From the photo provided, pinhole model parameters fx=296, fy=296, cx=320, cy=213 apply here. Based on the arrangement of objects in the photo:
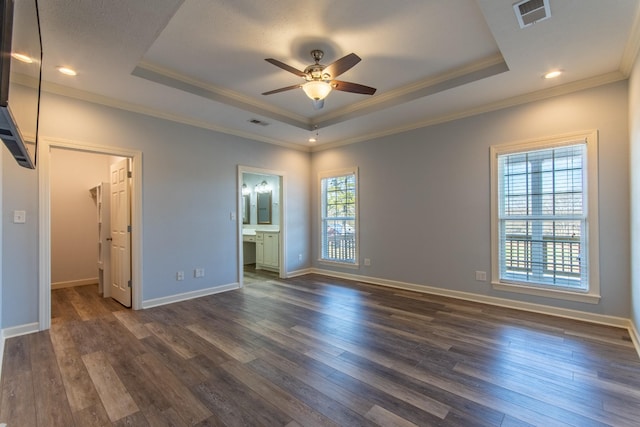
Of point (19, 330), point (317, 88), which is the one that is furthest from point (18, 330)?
point (317, 88)

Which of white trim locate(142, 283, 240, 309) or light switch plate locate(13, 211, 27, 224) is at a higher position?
light switch plate locate(13, 211, 27, 224)

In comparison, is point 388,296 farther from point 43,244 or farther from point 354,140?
point 43,244

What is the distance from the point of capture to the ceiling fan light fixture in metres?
2.87

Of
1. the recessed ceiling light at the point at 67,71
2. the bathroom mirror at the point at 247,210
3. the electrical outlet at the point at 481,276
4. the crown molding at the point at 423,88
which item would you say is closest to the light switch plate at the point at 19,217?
the recessed ceiling light at the point at 67,71

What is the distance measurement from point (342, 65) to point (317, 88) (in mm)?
345

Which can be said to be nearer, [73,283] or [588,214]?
[588,214]

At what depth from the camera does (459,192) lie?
423cm

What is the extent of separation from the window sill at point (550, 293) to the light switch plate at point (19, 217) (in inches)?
218

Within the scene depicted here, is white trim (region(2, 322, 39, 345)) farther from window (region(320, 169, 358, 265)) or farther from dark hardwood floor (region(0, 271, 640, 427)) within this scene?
window (region(320, 169, 358, 265))

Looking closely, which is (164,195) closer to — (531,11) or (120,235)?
(120,235)

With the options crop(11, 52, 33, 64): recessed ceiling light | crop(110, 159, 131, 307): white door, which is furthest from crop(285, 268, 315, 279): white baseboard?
crop(11, 52, 33, 64): recessed ceiling light

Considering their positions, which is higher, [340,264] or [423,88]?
[423,88]

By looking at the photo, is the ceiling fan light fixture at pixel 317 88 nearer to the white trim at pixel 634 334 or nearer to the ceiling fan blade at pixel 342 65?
the ceiling fan blade at pixel 342 65

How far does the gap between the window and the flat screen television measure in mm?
4513
